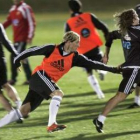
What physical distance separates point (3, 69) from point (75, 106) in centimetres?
225

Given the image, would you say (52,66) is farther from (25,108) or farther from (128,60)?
(128,60)

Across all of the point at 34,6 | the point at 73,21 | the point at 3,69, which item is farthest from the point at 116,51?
the point at 34,6

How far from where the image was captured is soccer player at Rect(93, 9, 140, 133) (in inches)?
371

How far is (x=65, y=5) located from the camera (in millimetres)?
47594

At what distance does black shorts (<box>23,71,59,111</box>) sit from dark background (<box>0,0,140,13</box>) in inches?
1428

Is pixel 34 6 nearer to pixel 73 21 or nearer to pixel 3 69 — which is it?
pixel 73 21

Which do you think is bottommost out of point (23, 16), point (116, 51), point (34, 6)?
point (34, 6)

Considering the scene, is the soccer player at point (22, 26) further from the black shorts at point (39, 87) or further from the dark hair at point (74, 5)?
the black shorts at point (39, 87)

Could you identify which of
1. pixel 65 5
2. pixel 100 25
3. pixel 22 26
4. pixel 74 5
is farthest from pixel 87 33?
pixel 65 5

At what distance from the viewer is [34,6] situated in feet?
156

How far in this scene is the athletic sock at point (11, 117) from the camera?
9.40 meters

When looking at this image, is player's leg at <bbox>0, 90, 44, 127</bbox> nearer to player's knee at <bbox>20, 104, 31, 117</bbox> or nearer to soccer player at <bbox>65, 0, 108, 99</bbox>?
player's knee at <bbox>20, 104, 31, 117</bbox>

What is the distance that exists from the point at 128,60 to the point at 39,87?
1.37m

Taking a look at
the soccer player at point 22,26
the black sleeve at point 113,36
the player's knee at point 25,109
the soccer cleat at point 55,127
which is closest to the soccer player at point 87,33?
the soccer player at point 22,26
